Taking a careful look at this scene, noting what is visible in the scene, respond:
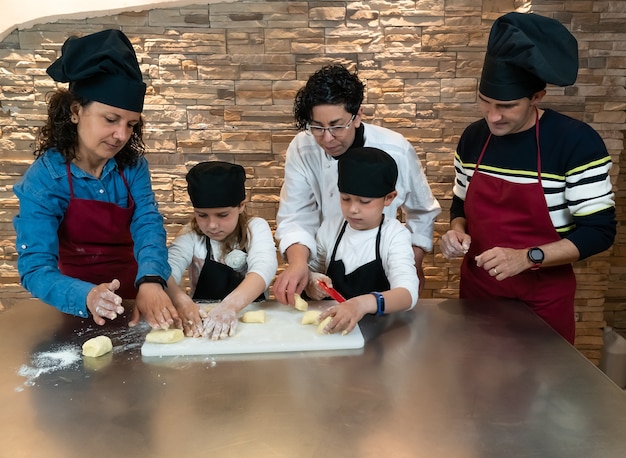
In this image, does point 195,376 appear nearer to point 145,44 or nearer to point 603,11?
point 145,44

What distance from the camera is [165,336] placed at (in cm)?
117

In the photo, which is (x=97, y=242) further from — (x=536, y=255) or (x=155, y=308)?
(x=536, y=255)

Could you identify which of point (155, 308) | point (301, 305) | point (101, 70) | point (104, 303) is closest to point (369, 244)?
point (301, 305)

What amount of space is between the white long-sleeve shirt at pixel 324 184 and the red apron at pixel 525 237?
24 cm

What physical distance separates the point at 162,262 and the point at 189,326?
229 mm

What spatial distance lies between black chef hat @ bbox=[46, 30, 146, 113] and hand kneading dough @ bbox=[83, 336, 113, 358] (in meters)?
0.56

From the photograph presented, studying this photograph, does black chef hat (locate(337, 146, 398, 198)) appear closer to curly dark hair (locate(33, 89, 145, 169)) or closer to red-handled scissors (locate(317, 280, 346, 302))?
red-handled scissors (locate(317, 280, 346, 302))

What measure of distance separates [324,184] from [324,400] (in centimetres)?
94

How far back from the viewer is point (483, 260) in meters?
1.38

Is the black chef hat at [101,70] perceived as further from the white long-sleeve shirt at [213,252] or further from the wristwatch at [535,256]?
the wristwatch at [535,256]

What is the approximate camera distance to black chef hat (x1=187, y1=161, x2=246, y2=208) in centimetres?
146

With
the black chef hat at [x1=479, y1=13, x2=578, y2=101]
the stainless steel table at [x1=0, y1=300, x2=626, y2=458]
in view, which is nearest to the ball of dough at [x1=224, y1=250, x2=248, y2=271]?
the stainless steel table at [x1=0, y1=300, x2=626, y2=458]

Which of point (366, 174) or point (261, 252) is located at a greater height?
point (366, 174)

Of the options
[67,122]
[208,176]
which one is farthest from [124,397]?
[67,122]
